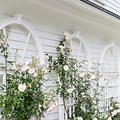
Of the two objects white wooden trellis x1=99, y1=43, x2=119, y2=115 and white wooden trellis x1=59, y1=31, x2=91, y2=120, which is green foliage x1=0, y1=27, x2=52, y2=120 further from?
white wooden trellis x1=99, y1=43, x2=119, y2=115

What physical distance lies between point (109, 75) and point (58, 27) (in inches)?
111

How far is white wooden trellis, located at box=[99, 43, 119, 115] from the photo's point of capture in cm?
690

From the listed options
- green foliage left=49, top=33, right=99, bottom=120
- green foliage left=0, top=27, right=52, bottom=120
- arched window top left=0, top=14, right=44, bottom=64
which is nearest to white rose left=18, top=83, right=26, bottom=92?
green foliage left=0, top=27, right=52, bottom=120

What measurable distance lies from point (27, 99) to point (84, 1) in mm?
2323

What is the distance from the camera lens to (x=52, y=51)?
491 cm

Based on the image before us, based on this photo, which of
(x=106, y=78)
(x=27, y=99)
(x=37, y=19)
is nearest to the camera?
(x=27, y=99)

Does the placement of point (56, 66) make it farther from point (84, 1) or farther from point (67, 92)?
point (84, 1)

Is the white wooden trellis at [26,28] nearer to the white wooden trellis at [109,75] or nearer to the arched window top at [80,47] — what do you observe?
the arched window top at [80,47]

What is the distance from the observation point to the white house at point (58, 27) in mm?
4039

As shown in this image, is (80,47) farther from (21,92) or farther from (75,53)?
(21,92)

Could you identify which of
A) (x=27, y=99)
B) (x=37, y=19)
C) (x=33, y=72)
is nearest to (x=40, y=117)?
(x=27, y=99)

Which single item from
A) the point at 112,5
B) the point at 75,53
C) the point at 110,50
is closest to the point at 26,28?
the point at 75,53

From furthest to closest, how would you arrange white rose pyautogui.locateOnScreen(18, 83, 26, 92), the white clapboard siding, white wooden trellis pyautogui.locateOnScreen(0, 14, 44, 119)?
1. the white clapboard siding
2. white wooden trellis pyautogui.locateOnScreen(0, 14, 44, 119)
3. white rose pyautogui.locateOnScreen(18, 83, 26, 92)

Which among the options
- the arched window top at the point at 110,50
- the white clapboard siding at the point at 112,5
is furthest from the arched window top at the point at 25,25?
the white clapboard siding at the point at 112,5
